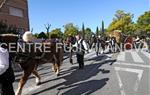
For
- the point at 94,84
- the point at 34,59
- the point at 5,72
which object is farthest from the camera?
the point at 94,84

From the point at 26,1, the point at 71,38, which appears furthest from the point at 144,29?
the point at 71,38

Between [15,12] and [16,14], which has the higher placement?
[15,12]

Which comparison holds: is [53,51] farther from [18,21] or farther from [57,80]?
[18,21]

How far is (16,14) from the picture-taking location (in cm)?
4800

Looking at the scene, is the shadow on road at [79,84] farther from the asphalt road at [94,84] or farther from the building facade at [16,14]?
the building facade at [16,14]

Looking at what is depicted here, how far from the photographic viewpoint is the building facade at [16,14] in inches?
1755

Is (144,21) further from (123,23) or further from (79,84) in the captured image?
(79,84)

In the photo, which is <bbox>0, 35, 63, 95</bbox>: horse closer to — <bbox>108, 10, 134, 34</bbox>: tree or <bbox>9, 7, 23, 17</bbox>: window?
<bbox>9, 7, 23, 17</bbox>: window

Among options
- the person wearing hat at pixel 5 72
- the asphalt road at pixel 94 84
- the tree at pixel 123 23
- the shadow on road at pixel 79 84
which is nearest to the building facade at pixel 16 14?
the shadow on road at pixel 79 84

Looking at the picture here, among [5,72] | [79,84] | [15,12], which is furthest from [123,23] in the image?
[5,72]

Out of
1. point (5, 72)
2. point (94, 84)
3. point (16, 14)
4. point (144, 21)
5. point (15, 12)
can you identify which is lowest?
point (94, 84)

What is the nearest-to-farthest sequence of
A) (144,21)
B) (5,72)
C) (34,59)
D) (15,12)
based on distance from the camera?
(5,72) → (34,59) → (15,12) → (144,21)

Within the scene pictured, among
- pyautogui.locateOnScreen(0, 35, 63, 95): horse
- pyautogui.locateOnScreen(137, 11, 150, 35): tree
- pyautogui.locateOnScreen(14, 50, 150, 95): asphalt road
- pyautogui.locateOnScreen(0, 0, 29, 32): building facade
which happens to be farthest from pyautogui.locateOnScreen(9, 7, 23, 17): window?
pyautogui.locateOnScreen(137, 11, 150, 35): tree

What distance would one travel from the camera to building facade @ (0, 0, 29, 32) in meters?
44.6
